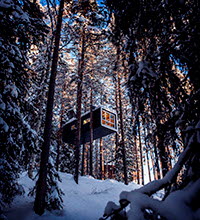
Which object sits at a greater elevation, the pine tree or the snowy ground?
the pine tree

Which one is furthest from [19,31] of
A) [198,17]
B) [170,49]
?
[198,17]

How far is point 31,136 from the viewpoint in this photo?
4.67m

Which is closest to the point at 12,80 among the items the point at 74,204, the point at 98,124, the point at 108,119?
the point at 74,204

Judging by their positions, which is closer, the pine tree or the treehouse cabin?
the pine tree

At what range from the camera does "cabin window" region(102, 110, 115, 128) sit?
14105 mm

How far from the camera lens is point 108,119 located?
47.9 ft

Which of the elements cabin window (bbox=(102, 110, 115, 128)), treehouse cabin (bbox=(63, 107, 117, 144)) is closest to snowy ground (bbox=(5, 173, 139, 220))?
treehouse cabin (bbox=(63, 107, 117, 144))

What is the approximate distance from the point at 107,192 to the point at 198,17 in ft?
33.2

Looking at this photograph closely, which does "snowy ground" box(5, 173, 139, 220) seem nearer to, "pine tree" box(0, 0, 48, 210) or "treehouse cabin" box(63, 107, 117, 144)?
"pine tree" box(0, 0, 48, 210)

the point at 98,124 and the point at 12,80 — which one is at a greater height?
the point at 98,124

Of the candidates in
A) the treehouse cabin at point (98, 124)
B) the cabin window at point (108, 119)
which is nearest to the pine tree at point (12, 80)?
the treehouse cabin at point (98, 124)

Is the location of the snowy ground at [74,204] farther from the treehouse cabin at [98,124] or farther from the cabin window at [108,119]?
the cabin window at [108,119]

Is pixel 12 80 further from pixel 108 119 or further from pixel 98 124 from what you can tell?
pixel 108 119

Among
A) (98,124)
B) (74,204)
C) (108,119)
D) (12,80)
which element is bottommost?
(74,204)
